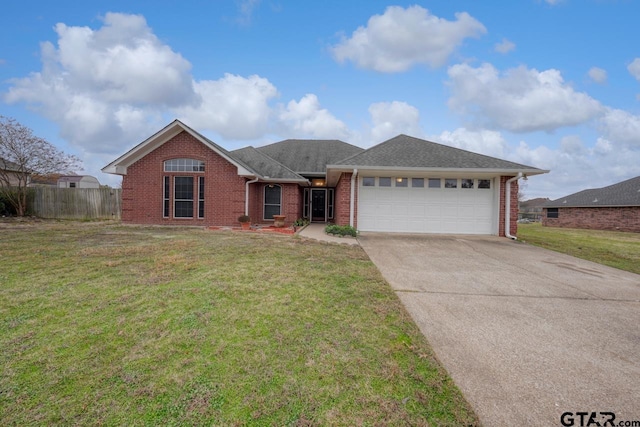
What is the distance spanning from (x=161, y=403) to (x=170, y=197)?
44.1 ft

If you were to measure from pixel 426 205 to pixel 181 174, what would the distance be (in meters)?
11.5

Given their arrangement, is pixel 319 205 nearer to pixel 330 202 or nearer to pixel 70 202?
pixel 330 202

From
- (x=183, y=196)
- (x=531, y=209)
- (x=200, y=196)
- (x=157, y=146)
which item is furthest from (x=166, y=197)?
(x=531, y=209)

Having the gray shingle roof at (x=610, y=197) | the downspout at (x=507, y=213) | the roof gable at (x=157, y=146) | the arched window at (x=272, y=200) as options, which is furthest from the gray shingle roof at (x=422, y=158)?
the gray shingle roof at (x=610, y=197)

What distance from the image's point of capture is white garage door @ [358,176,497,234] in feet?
39.7

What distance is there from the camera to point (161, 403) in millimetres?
1964

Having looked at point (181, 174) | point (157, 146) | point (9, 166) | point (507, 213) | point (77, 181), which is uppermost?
point (77, 181)

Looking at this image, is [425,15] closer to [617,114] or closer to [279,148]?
[279,148]

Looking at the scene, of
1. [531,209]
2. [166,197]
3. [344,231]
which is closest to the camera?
[344,231]

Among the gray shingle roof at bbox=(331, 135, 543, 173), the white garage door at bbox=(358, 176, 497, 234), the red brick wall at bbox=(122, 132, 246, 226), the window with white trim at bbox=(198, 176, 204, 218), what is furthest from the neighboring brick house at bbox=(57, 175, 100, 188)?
the white garage door at bbox=(358, 176, 497, 234)

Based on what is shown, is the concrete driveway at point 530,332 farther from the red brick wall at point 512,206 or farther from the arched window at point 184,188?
the arched window at point 184,188

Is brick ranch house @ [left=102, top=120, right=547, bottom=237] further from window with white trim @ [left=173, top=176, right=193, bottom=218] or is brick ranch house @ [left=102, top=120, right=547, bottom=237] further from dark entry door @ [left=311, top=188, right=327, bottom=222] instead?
dark entry door @ [left=311, top=188, right=327, bottom=222]

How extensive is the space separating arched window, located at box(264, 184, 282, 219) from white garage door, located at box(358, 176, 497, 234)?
513cm

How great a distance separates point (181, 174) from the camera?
13.5 metres
